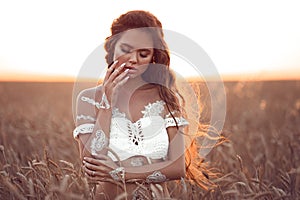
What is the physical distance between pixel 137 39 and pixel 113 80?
12.2 inches

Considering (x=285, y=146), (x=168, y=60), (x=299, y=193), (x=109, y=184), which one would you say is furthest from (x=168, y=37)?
(x=285, y=146)

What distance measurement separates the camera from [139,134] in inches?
103

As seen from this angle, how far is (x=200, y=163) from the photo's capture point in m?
3.09

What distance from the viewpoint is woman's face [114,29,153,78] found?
2.53 metres

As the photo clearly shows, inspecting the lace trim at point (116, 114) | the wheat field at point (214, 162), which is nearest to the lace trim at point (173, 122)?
the lace trim at point (116, 114)

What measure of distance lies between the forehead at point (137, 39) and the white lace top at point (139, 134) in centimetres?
36

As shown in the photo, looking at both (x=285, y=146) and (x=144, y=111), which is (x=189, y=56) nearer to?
(x=144, y=111)

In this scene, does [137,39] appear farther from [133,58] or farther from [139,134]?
[139,134]

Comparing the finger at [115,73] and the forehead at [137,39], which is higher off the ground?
the forehead at [137,39]

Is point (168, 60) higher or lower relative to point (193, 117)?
higher

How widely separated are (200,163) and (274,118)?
530 centimetres

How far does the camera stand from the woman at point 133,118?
8.11 feet

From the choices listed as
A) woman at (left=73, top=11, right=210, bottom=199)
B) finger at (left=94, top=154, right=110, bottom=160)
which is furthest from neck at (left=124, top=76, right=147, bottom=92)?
finger at (left=94, top=154, right=110, bottom=160)

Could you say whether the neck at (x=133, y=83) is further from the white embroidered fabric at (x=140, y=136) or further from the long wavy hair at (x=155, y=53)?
the white embroidered fabric at (x=140, y=136)
